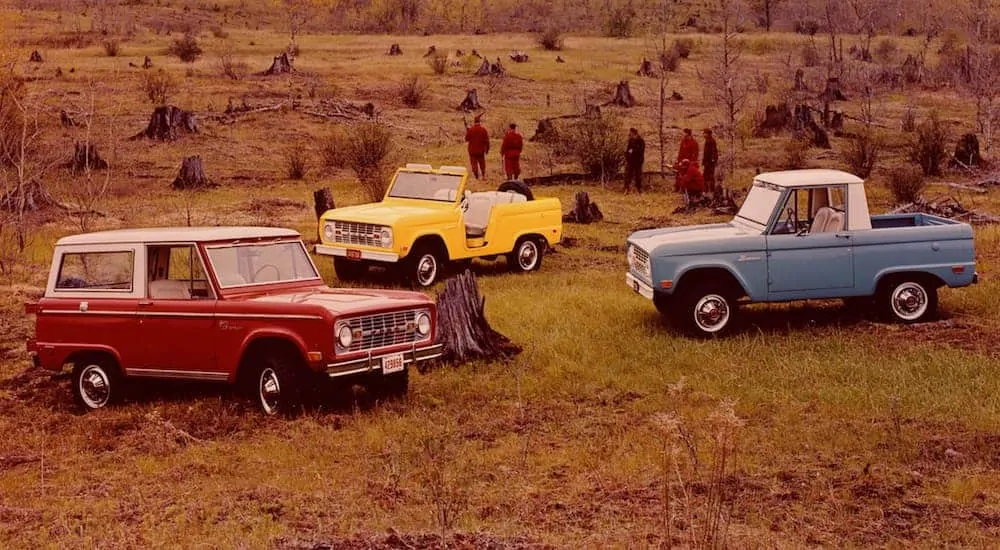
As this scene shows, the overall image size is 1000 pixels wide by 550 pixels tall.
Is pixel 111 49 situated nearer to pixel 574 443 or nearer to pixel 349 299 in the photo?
pixel 349 299

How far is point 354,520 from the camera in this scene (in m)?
6.84

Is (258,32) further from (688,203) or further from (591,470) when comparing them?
(591,470)

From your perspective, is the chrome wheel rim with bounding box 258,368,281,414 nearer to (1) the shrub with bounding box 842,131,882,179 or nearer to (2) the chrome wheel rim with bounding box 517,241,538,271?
(2) the chrome wheel rim with bounding box 517,241,538,271

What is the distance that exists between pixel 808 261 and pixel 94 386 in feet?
24.2

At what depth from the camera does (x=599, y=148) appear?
27.2m

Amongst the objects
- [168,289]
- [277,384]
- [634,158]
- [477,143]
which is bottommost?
[277,384]

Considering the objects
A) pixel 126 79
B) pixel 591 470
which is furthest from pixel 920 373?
pixel 126 79

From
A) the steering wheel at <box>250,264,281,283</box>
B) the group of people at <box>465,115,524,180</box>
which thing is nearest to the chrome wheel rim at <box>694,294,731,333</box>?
the steering wheel at <box>250,264,281,283</box>

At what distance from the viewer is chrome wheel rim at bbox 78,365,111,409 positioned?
1025 cm

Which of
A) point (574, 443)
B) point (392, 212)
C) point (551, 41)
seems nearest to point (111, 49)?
point (551, 41)

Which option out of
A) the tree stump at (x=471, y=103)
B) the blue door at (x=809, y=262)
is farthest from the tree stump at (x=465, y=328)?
the tree stump at (x=471, y=103)

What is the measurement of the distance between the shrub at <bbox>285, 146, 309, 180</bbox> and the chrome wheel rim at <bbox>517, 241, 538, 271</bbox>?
11.4 meters

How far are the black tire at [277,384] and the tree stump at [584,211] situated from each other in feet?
42.5

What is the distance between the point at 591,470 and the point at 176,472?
9.73ft
